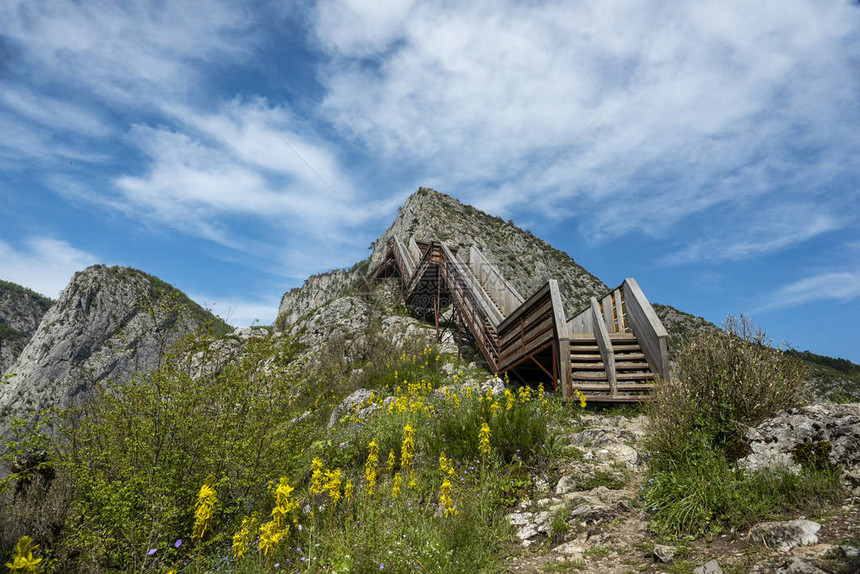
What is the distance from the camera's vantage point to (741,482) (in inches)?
149

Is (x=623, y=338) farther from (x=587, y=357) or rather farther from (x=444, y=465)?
(x=444, y=465)

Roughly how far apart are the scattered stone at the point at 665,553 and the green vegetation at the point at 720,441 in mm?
347

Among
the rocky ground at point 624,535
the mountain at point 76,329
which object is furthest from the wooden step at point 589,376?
the mountain at point 76,329

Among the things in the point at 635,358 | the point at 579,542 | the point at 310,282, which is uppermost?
the point at 310,282

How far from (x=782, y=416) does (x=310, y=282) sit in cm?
5389

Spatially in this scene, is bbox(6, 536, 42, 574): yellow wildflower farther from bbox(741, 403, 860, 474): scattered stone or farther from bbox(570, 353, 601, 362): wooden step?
bbox(570, 353, 601, 362): wooden step

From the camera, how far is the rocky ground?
2816mm

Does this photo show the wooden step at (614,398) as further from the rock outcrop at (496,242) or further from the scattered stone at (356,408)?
the rock outcrop at (496,242)

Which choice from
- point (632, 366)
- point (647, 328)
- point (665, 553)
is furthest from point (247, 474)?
point (647, 328)

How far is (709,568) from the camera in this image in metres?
2.92

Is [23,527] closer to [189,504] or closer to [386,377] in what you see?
[189,504]

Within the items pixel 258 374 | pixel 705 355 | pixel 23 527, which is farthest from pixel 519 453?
pixel 23 527

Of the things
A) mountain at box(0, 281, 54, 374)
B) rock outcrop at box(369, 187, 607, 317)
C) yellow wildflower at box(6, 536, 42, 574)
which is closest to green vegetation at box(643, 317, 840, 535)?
yellow wildflower at box(6, 536, 42, 574)

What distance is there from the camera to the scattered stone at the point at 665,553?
3.27 m
